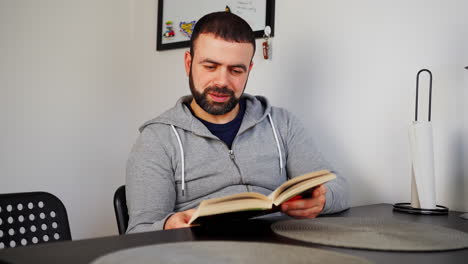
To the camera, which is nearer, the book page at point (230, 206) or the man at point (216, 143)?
the book page at point (230, 206)

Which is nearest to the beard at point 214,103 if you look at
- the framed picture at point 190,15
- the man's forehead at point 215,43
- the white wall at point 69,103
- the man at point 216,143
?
the man at point 216,143

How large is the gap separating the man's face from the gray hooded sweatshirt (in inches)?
2.9

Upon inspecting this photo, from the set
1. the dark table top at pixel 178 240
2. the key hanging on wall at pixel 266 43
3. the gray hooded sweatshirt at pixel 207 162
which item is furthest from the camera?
the key hanging on wall at pixel 266 43

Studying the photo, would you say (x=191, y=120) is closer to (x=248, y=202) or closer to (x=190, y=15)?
(x=248, y=202)

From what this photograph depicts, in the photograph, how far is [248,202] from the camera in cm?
92

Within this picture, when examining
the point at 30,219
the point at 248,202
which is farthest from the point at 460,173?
the point at 30,219

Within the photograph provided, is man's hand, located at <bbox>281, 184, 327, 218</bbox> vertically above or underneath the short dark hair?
underneath

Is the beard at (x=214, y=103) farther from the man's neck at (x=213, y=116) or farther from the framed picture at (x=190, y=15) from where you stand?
the framed picture at (x=190, y=15)

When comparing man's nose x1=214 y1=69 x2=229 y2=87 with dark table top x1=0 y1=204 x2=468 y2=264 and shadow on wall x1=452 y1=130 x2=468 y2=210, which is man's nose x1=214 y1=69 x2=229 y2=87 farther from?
shadow on wall x1=452 y1=130 x2=468 y2=210

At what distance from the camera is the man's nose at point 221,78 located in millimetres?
1465

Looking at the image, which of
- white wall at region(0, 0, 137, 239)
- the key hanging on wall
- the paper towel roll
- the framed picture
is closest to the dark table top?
the paper towel roll

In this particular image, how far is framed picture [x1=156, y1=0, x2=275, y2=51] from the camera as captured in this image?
2.00 m

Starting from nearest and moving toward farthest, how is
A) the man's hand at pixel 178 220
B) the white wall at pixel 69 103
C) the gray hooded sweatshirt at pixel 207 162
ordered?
1. the man's hand at pixel 178 220
2. the gray hooded sweatshirt at pixel 207 162
3. the white wall at pixel 69 103

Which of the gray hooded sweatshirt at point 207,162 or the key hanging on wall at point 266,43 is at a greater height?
the key hanging on wall at point 266,43
